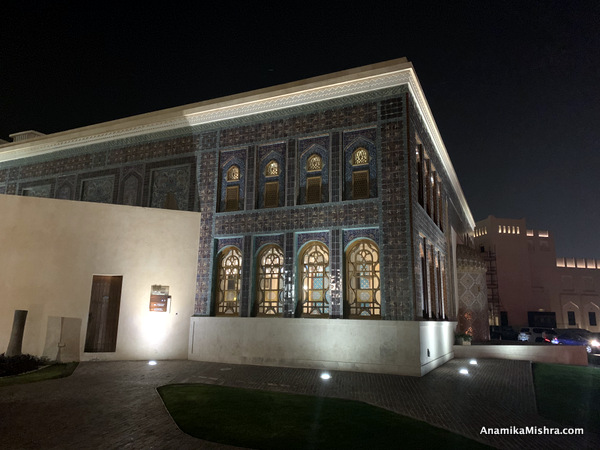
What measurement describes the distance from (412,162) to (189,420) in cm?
854

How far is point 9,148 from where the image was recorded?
18.3m

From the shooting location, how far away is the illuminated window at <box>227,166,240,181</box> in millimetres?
13737

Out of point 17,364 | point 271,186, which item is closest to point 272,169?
point 271,186

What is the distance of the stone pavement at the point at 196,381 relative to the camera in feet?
16.8

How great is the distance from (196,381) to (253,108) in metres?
8.40

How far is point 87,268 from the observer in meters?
12.0

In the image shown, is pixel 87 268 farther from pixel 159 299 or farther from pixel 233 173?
pixel 233 173

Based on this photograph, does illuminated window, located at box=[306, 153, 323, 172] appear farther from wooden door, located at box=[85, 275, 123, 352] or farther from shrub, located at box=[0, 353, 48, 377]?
shrub, located at box=[0, 353, 48, 377]

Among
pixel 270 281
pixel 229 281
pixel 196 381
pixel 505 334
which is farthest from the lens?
pixel 505 334

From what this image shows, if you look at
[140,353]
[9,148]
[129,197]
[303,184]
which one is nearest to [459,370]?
[303,184]

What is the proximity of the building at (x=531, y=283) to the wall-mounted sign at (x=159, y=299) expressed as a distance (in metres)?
29.3

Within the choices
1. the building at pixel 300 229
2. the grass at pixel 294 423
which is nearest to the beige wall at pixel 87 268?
the building at pixel 300 229

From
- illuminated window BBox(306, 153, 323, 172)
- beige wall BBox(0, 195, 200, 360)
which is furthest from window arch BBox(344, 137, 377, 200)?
beige wall BBox(0, 195, 200, 360)

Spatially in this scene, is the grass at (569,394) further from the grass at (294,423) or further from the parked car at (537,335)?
the parked car at (537,335)
